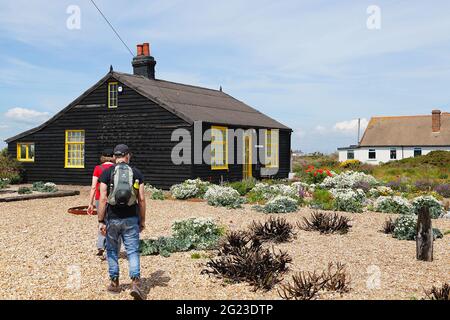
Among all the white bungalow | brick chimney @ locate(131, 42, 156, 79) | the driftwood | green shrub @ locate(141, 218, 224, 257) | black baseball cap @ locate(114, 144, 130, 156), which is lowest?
green shrub @ locate(141, 218, 224, 257)

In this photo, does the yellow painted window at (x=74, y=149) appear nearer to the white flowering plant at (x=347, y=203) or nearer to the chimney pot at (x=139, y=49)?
the chimney pot at (x=139, y=49)

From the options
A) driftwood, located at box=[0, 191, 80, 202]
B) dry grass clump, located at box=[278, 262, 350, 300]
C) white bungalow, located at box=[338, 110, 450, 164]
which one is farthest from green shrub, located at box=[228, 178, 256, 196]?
white bungalow, located at box=[338, 110, 450, 164]

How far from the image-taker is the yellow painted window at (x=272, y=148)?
25391 mm

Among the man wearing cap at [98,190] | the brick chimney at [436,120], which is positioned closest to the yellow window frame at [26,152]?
the man wearing cap at [98,190]

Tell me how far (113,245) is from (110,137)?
55.5 ft

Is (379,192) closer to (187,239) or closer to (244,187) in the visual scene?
(244,187)

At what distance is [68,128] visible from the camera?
23.5 meters

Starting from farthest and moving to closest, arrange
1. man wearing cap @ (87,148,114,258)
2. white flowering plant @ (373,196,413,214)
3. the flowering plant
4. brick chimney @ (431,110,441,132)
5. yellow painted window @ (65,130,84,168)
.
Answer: brick chimney @ (431,110,441,132), yellow painted window @ (65,130,84,168), the flowering plant, white flowering plant @ (373,196,413,214), man wearing cap @ (87,148,114,258)

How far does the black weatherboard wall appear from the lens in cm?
2059

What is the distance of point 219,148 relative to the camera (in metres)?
21.3

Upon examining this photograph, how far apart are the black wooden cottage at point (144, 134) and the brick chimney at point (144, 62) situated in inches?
2.0

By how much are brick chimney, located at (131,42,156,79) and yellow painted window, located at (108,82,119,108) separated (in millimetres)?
2675

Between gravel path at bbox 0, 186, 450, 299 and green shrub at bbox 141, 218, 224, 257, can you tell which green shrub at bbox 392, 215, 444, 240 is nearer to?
gravel path at bbox 0, 186, 450, 299

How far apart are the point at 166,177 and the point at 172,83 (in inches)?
302
